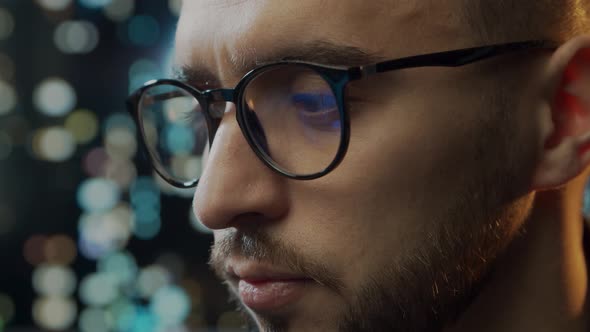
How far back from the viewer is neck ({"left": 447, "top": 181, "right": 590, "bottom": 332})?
1.09 m

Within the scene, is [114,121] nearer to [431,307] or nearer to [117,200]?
[117,200]

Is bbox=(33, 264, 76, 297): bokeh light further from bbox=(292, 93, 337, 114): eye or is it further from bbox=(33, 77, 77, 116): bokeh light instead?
bbox=(292, 93, 337, 114): eye

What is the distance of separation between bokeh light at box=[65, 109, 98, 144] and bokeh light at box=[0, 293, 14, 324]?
2.30 feet

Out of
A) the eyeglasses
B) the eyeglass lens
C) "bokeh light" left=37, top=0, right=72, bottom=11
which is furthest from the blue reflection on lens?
"bokeh light" left=37, top=0, right=72, bottom=11

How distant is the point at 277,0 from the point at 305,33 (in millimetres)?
72

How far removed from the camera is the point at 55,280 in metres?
2.72

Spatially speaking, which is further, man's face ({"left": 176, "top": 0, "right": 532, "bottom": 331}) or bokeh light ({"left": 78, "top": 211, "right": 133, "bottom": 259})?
bokeh light ({"left": 78, "top": 211, "right": 133, "bottom": 259})

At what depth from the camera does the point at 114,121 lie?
2.62 metres

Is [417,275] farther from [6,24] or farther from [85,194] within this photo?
[6,24]

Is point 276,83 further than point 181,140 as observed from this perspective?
No

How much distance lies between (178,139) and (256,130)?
0.40 meters

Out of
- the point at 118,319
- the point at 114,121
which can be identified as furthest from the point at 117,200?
the point at 118,319

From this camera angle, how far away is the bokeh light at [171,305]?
103 inches

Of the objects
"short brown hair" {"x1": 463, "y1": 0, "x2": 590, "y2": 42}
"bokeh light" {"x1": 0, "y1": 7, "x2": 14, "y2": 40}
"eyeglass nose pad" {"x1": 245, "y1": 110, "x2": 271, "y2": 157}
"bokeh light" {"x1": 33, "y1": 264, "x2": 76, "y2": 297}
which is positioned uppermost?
"bokeh light" {"x1": 0, "y1": 7, "x2": 14, "y2": 40}
